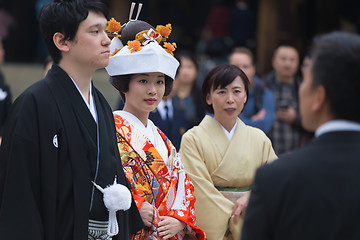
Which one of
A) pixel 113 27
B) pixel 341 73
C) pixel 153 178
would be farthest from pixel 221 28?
pixel 341 73

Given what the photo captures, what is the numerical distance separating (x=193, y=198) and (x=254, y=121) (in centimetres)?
259

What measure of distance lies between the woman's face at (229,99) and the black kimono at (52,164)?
1.12m

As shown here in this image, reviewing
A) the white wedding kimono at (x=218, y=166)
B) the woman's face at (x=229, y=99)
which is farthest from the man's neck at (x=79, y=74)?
the woman's face at (x=229, y=99)

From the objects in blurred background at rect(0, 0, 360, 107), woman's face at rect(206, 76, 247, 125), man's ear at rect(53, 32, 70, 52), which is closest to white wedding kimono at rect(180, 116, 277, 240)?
woman's face at rect(206, 76, 247, 125)

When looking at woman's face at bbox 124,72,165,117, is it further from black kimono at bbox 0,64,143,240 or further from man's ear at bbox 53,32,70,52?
man's ear at bbox 53,32,70,52

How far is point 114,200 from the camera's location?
8.55 ft

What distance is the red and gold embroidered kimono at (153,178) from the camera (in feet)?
9.86

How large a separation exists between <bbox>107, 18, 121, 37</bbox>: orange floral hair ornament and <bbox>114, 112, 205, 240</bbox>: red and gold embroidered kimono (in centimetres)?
47

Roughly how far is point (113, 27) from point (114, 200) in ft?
3.43

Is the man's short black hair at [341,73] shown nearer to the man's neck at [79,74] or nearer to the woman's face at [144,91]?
the man's neck at [79,74]

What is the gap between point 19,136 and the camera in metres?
2.43

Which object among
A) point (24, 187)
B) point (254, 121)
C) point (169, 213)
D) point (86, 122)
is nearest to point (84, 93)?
point (86, 122)

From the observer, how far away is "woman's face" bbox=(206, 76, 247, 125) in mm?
3604

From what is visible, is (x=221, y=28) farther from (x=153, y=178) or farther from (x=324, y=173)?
(x=324, y=173)
